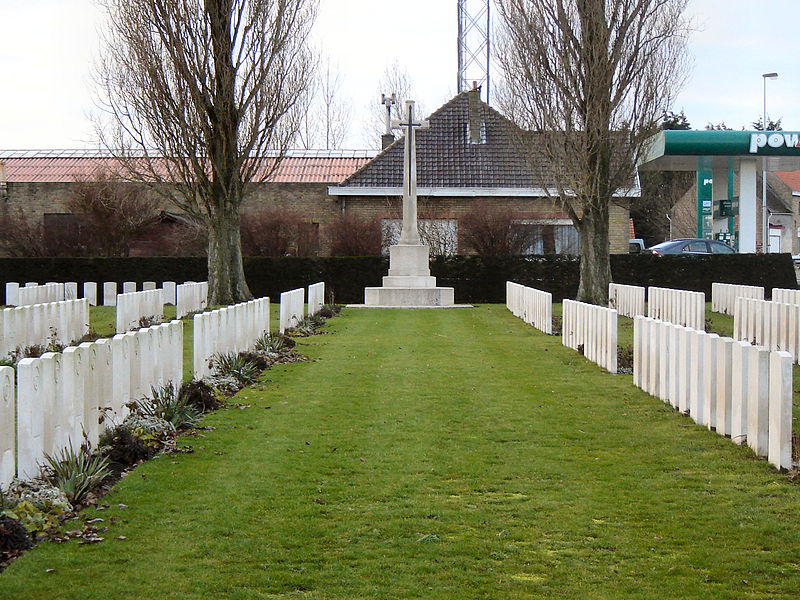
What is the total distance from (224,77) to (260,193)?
1373 cm

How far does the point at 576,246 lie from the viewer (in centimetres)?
3366

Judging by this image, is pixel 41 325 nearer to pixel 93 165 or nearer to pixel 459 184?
pixel 459 184

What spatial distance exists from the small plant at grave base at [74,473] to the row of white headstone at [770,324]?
31.5ft

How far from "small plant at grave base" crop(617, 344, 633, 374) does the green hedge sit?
46.5 ft

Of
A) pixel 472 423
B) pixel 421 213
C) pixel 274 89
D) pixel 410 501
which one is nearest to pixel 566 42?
pixel 274 89

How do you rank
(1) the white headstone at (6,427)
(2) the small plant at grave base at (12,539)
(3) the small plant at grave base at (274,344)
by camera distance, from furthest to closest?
(3) the small plant at grave base at (274,344)
(1) the white headstone at (6,427)
(2) the small plant at grave base at (12,539)

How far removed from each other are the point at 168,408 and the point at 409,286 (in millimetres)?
17959

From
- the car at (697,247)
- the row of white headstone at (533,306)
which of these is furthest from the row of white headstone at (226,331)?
the car at (697,247)

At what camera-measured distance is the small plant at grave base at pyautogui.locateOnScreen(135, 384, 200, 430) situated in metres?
8.00

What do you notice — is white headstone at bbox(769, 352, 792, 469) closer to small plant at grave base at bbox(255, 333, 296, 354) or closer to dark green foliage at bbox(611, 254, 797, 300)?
small plant at grave base at bbox(255, 333, 296, 354)

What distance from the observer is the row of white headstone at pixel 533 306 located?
58.5 ft

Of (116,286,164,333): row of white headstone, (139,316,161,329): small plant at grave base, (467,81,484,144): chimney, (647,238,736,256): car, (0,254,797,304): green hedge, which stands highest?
(467,81,484,144): chimney

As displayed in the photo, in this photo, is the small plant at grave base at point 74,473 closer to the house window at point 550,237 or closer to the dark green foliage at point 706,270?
the dark green foliage at point 706,270

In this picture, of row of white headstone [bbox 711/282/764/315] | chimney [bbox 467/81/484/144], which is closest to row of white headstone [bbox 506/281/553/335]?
row of white headstone [bbox 711/282/764/315]
